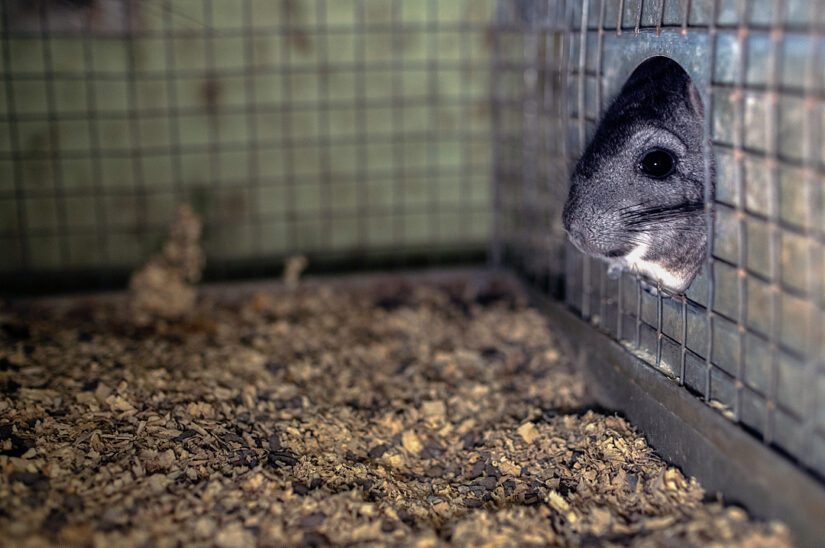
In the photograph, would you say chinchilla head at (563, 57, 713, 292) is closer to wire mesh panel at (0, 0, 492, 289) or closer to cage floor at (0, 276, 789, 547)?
cage floor at (0, 276, 789, 547)

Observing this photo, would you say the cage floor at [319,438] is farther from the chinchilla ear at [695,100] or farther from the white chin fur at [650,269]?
the chinchilla ear at [695,100]

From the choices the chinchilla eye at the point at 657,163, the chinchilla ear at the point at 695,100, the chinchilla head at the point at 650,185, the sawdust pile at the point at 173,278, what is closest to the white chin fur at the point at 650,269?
the chinchilla head at the point at 650,185

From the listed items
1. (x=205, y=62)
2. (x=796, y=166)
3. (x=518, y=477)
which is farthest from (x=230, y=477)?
(x=205, y=62)

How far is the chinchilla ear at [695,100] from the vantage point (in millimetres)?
2807

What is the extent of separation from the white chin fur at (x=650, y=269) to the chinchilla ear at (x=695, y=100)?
448mm

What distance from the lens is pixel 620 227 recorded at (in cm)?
297

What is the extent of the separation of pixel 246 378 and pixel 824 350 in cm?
211

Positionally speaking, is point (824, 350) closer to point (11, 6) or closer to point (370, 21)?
point (370, 21)

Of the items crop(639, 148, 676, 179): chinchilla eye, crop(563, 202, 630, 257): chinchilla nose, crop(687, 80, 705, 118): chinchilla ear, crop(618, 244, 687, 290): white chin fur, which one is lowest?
crop(618, 244, 687, 290): white chin fur

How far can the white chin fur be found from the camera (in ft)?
9.63

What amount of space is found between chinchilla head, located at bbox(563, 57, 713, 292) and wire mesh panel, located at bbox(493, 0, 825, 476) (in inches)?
4.1

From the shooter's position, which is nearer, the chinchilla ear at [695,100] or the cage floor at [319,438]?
the cage floor at [319,438]

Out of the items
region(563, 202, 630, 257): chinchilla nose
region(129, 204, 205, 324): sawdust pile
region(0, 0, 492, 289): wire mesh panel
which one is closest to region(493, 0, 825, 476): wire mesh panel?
region(563, 202, 630, 257): chinchilla nose

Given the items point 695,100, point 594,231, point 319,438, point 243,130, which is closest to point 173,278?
point 243,130
